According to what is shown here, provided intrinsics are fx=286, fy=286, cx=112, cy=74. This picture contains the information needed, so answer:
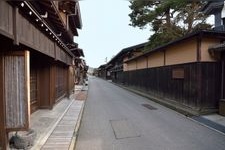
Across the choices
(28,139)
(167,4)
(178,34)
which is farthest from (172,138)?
(167,4)

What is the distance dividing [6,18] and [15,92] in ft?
6.95

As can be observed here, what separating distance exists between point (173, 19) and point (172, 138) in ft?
76.2

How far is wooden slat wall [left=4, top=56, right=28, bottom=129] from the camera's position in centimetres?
705

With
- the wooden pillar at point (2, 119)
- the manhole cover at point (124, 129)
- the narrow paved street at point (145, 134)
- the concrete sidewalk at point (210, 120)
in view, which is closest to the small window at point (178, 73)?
the concrete sidewalk at point (210, 120)

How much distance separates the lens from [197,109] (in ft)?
45.9

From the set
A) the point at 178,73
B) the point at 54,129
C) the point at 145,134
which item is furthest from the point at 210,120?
the point at 54,129

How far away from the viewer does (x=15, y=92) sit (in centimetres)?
711

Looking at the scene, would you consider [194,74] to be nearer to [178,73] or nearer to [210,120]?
[178,73]

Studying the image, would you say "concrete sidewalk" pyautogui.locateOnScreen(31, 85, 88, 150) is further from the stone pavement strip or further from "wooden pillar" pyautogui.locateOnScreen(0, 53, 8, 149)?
"wooden pillar" pyautogui.locateOnScreen(0, 53, 8, 149)

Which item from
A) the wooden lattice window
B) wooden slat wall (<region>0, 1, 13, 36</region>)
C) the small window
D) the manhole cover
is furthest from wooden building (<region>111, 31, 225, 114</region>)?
wooden slat wall (<region>0, 1, 13, 36</region>)

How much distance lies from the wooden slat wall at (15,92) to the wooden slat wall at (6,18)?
124cm

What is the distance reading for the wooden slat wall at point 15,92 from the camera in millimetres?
7051

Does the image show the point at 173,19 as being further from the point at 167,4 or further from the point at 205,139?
the point at 205,139

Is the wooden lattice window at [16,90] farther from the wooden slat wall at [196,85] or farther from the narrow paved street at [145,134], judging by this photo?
the wooden slat wall at [196,85]
